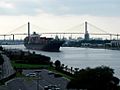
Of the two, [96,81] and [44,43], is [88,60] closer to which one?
[44,43]

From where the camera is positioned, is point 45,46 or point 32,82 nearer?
point 32,82

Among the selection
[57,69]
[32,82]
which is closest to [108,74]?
[32,82]

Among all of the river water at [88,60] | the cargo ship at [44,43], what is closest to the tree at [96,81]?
the river water at [88,60]

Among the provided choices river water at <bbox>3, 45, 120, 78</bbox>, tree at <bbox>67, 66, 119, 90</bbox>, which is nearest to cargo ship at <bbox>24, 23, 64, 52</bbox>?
river water at <bbox>3, 45, 120, 78</bbox>

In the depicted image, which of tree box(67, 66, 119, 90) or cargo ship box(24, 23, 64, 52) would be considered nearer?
tree box(67, 66, 119, 90)

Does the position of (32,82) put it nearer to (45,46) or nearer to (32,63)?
(32,63)

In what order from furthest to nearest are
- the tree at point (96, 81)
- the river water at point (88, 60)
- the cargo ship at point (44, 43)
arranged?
the cargo ship at point (44, 43), the river water at point (88, 60), the tree at point (96, 81)

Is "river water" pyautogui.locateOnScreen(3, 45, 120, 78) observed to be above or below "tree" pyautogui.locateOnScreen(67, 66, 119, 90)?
below

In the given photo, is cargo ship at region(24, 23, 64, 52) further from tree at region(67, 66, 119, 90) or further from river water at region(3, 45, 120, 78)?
tree at region(67, 66, 119, 90)

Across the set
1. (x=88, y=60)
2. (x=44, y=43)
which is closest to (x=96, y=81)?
(x=88, y=60)

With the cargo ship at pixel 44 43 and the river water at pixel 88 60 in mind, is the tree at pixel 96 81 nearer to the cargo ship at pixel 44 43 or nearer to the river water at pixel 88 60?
the river water at pixel 88 60

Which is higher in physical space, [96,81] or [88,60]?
[96,81]
